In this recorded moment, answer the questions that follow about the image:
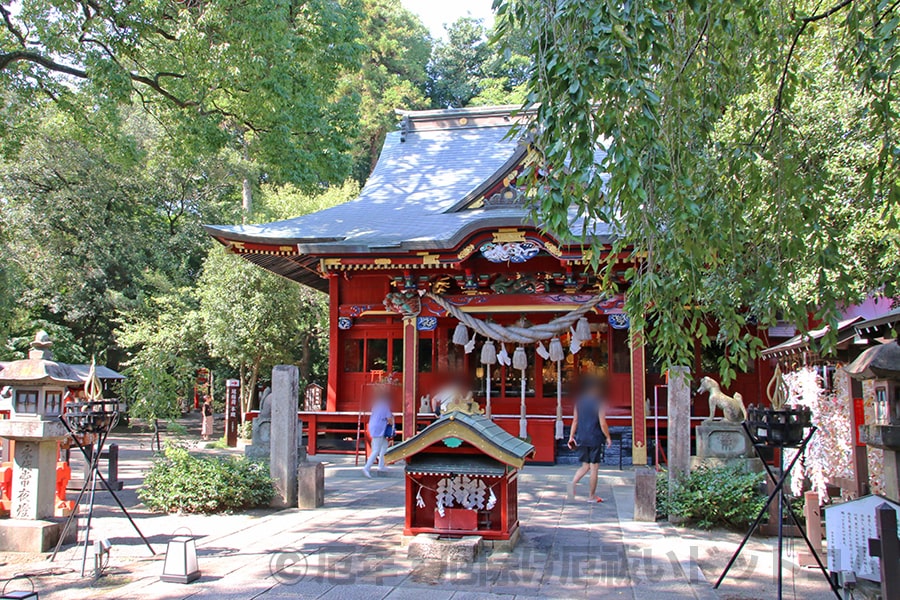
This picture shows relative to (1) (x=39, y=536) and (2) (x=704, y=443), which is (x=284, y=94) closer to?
(1) (x=39, y=536)

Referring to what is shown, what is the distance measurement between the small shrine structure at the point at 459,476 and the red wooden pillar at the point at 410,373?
7889mm

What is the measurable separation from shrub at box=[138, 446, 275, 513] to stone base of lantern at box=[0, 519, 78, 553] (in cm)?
188

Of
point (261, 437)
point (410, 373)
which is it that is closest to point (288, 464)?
point (261, 437)

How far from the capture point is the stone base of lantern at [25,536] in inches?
262

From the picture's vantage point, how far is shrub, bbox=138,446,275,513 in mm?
8523

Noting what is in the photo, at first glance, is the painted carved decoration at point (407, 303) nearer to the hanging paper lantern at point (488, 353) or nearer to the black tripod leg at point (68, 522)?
the hanging paper lantern at point (488, 353)

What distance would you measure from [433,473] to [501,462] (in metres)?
0.63

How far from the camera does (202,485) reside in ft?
28.1

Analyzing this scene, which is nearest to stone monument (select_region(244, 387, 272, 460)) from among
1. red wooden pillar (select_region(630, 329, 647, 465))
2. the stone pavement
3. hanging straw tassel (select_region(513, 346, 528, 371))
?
the stone pavement

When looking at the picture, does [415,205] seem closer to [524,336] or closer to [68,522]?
[524,336]

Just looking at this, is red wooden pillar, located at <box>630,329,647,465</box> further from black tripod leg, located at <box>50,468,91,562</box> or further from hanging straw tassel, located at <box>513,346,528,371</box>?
black tripod leg, located at <box>50,468,91,562</box>

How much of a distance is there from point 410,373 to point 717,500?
→ 26.8 ft

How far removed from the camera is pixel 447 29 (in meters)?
45.2

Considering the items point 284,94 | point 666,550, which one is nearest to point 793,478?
point 666,550
